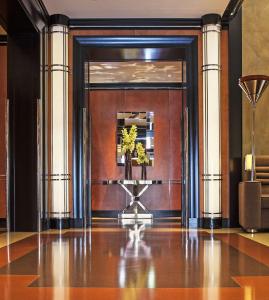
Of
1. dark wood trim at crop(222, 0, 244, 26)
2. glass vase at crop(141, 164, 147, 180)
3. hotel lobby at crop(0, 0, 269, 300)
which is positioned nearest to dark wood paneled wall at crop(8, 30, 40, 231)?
hotel lobby at crop(0, 0, 269, 300)

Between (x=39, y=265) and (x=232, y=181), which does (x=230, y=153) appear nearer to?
(x=232, y=181)

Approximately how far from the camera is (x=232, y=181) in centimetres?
796

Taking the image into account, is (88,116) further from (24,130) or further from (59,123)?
(24,130)

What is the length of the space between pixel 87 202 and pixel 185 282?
4.89 metres

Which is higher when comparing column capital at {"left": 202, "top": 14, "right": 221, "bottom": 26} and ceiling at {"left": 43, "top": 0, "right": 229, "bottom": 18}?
ceiling at {"left": 43, "top": 0, "right": 229, "bottom": 18}

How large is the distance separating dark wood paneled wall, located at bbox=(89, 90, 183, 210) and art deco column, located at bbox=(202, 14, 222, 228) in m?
3.81

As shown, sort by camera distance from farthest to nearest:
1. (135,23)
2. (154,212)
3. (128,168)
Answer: (154,212), (128,168), (135,23)

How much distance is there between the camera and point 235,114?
317 inches

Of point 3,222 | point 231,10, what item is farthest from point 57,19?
point 3,222

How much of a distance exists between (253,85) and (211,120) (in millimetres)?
830

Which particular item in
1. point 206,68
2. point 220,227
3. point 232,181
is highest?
point 206,68

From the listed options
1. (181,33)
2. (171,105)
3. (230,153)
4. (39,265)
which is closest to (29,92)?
(181,33)

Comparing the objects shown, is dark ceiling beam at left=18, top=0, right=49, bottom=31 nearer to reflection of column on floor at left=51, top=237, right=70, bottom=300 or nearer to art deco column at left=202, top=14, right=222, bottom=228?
art deco column at left=202, top=14, right=222, bottom=228

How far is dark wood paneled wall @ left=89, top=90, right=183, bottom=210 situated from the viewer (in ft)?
38.9
